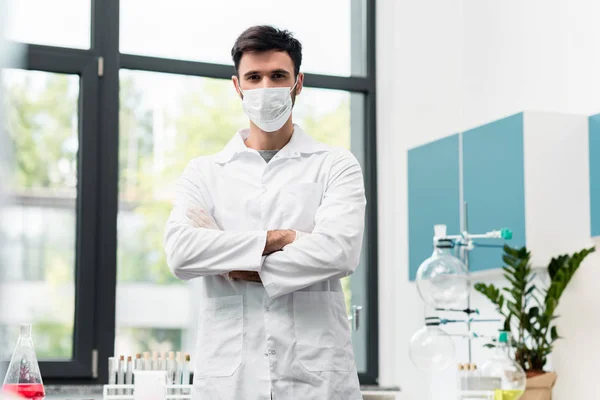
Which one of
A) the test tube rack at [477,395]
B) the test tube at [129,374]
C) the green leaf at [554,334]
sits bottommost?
the test tube rack at [477,395]

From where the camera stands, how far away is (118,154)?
4.29 meters

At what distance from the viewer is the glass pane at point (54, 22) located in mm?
4281

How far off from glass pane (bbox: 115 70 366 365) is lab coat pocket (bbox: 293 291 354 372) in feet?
6.53

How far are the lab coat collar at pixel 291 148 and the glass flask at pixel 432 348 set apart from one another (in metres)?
1.12

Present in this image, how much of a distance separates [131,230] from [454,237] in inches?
56.9

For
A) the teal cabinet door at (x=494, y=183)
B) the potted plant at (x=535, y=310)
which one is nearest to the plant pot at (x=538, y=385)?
the potted plant at (x=535, y=310)

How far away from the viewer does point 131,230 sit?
172 inches

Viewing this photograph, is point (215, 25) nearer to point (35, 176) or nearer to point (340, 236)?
point (35, 176)

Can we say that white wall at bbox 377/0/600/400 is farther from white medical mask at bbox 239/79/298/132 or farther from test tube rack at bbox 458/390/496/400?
white medical mask at bbox 239/79/298/132

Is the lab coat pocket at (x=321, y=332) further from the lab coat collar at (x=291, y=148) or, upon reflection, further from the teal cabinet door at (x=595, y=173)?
the teal cabinet door at (x=595, y=173)

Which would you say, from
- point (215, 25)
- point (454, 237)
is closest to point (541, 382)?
point (454, 237)

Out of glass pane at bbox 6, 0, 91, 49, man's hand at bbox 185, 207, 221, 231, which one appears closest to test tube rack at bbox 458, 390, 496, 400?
man's hand at bbox 185, 207, 221, 231

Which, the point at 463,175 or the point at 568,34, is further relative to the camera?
the point at 463,175

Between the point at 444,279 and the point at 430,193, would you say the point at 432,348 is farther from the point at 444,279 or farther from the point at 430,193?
the point at 430,193
